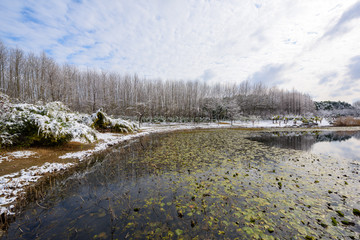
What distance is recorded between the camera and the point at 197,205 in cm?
379

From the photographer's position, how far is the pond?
291 centimetres

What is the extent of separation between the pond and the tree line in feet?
64.0

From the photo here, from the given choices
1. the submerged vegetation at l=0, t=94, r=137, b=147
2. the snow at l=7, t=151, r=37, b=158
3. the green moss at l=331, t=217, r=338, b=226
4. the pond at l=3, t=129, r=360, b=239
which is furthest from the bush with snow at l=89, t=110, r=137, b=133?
the green moss at l=331, t=217, r=338, b=226

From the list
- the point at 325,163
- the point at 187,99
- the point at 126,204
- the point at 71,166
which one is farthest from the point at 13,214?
the point at 187,99

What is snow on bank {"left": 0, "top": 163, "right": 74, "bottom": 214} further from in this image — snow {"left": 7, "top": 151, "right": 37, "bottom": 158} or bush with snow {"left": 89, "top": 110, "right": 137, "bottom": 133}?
bush with snow {"left": 89, "top": 110, "right": 137, "bottom": 133}

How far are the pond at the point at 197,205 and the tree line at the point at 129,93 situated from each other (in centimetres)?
1952

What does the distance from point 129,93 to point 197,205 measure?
1660 inches

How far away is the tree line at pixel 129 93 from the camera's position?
2514 cm

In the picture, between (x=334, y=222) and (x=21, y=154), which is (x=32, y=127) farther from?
(x=334, y=222)

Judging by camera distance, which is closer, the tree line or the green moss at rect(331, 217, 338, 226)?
the green moss at rect(331, 217, 338, 226)

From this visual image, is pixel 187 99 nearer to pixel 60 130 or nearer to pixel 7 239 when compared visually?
pixel 60 130

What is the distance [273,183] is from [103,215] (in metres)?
5.44

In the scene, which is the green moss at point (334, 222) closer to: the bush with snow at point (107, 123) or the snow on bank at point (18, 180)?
the snow on bank at point (18, 180)

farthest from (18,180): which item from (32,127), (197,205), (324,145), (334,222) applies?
(324,145)
